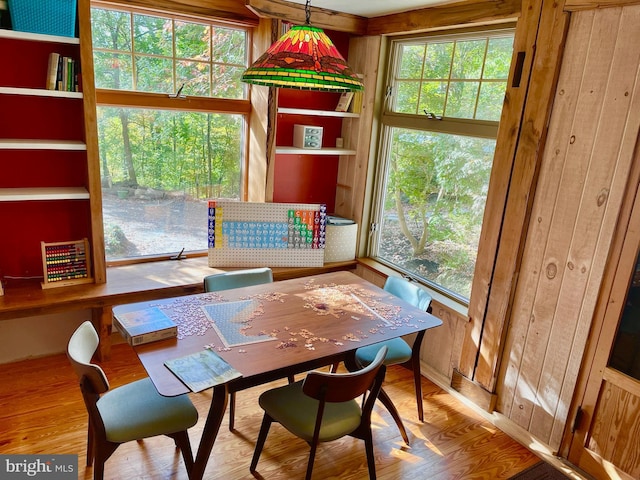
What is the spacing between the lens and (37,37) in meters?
2.57

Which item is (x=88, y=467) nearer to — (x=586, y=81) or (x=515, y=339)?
(x=515, y=339)

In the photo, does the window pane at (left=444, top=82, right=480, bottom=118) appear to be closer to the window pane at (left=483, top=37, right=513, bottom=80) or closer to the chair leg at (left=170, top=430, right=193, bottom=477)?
the window pane at (left=483, top=37, right=513, bottom=80)

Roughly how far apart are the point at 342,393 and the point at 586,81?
6.32 feet

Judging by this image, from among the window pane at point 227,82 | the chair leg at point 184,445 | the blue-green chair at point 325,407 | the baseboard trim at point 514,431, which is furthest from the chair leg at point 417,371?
the window pane at point 227,82

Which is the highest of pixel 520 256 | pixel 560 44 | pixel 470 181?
pixel 560 44

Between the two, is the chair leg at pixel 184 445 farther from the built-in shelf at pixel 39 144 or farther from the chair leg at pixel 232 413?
the built-in shelf at pixel 39 144

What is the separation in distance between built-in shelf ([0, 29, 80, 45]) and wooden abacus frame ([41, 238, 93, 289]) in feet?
4.01

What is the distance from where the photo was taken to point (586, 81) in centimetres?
228

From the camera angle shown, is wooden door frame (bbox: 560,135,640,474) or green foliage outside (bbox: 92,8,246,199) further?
green foliage outside (bbox: 92,8,246,199)

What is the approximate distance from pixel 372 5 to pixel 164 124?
5.64ft

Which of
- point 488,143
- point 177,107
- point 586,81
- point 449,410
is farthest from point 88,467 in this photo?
point 586,81

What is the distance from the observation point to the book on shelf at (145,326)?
2053 millimetres

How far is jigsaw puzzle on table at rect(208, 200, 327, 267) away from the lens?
347cm

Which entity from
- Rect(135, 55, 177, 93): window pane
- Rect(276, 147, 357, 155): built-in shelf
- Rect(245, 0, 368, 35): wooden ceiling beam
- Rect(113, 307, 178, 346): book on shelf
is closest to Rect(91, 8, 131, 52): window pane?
Rect(135, 55, 177, 93): window pane
